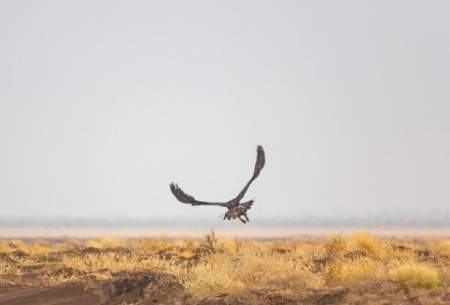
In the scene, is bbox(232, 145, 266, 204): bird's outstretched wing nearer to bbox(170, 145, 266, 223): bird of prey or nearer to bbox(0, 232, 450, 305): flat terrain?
bbox(170, 145, 266, 223): bird of prey

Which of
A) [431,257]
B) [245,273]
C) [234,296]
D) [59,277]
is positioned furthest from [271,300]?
[431,257]

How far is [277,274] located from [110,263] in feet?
25.4

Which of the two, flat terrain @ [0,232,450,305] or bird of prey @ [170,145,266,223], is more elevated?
bird of prey @ [170,145,266,223]

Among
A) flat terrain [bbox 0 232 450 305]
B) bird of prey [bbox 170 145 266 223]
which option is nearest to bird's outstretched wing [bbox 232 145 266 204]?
bird of prey [bbox 170 145 266 223]

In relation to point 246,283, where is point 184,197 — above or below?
above

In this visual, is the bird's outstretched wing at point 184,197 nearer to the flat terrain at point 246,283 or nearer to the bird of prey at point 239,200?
the bird of prey at point 239,200

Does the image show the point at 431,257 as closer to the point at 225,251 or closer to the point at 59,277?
the point at 225,251

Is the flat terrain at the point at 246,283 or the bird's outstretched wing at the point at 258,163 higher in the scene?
the bird's outstretched wing at the point at 258,163

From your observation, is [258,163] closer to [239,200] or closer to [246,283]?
[239,200]

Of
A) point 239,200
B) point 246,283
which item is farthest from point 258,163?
point 246,283

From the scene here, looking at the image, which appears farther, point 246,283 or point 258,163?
point 258,163

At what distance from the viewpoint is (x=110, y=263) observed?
20.1m

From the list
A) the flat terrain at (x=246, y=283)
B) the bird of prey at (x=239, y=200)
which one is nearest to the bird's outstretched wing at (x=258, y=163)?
the bird of prey at (x=239, y=200)

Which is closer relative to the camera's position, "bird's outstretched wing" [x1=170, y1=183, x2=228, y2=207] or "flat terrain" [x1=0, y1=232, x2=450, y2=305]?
"flat terrain" [x1=0, y1=232, x2=450, y2=305]
